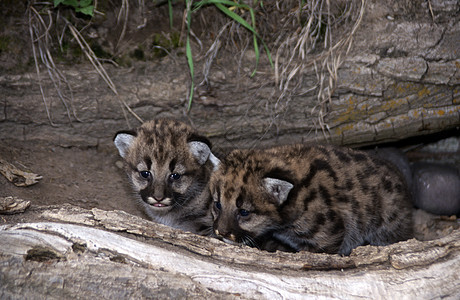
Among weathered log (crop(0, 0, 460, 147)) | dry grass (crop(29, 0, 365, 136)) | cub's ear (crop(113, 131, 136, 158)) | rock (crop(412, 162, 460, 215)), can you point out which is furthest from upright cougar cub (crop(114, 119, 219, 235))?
rock (crop(412, 162, 460, 215))

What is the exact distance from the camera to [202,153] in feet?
18.2

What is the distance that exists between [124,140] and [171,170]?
2.27 feet

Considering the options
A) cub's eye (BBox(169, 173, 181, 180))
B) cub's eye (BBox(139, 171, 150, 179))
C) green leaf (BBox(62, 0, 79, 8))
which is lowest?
cub's eye (BBox(139, 171, 150, 179))

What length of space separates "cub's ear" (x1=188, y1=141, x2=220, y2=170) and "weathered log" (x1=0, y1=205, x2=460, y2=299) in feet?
4.96

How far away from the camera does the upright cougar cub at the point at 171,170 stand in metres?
5.40

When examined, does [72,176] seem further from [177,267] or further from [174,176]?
[177,267]

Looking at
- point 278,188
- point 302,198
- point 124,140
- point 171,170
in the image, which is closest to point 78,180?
point 124,140

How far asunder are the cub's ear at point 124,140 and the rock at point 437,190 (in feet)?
13.5

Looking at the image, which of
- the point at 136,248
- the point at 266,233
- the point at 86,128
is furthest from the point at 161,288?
the point at 86,128

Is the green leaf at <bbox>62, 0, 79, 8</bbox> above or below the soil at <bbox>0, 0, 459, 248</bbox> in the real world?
above

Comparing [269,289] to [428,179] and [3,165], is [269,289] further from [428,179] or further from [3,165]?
[428,179]

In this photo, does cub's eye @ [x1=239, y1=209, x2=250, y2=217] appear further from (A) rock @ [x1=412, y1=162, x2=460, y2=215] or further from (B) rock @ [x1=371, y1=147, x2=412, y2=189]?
(A) rock @ [x1=412, y1=162, x2=460, y2=215]

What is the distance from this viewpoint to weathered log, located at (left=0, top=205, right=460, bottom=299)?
334 cm

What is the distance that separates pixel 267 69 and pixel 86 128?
2.48 metres
